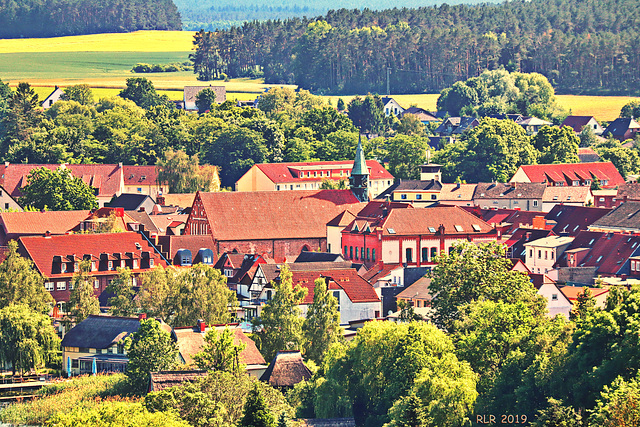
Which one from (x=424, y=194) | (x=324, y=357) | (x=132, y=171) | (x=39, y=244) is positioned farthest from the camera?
(x=132, y=171)

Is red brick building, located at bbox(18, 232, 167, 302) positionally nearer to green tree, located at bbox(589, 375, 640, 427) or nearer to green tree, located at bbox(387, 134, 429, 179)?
green tree, located at bbox(589, 375, 640, 427)

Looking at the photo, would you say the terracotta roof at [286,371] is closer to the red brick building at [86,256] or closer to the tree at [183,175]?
the red brick building at [86,256]

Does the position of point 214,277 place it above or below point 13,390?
above

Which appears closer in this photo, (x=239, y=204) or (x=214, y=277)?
(x=214, y=277)

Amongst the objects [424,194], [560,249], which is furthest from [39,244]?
[424,194]

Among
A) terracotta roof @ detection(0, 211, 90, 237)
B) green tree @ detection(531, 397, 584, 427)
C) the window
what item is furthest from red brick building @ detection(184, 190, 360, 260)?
green tree @ detection(531, 397, 584, 427)

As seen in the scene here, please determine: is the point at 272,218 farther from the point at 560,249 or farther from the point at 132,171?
the point at 132,171
